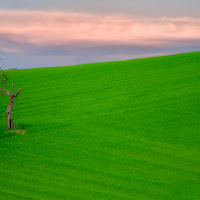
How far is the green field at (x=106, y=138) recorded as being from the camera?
1246 centimetres

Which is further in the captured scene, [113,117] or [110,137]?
[113,117]

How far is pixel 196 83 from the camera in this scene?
27.0 metres

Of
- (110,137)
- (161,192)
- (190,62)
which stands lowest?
(161,192)

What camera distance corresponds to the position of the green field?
1246 centimetres

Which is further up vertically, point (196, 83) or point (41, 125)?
point (196, 83)

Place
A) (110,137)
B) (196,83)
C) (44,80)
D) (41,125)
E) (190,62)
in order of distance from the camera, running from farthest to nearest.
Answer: (190,62)
(44,80)
(196,83)
(41,125)
(110,137)

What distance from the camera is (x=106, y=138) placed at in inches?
680

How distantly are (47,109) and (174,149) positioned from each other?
9.96 m

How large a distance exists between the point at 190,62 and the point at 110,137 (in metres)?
19.6

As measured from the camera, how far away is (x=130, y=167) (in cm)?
1418

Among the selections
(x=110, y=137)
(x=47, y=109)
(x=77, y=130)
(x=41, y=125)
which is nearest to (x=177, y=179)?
(x=110, y=137)

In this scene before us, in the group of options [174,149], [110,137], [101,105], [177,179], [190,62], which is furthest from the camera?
[190,62]

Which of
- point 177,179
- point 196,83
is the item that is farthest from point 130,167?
point 196,83

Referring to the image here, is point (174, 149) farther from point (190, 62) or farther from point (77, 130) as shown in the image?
point (190, 62)
